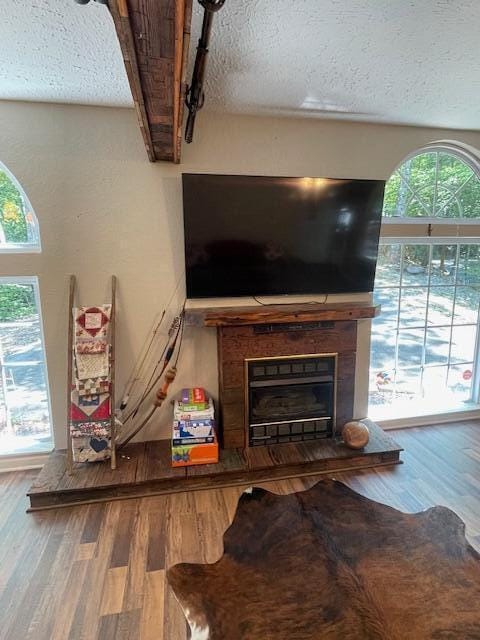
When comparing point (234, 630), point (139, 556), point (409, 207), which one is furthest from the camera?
point (409, 207)

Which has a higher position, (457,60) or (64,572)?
(457,60)

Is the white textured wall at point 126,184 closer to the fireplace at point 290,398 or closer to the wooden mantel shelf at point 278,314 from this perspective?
the wooden mantel shelf at point 278,314

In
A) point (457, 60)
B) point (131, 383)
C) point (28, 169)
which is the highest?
point (457, 60)

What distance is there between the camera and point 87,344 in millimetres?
2328

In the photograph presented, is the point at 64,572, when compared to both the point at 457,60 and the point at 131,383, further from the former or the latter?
the point at 457,60

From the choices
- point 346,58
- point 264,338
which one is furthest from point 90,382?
point 346,58

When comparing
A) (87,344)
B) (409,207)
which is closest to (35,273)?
(87,344)

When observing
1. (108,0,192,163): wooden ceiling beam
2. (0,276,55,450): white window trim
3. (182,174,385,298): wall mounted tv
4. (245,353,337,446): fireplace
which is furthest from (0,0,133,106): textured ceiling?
(245,353,337,446): fireplace

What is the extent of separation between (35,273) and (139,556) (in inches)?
73.5

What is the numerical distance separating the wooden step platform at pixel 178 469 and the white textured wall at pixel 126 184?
0.31 metres

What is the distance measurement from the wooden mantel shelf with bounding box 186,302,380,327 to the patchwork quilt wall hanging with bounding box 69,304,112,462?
0.60 m

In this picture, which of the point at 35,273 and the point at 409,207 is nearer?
the point at 35,273

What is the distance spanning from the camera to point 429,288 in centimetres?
314

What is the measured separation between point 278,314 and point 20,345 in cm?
190
